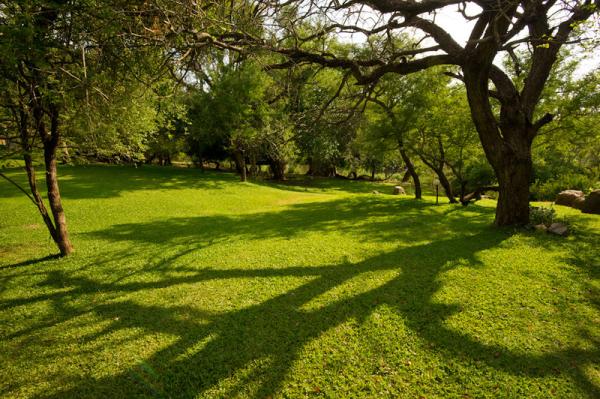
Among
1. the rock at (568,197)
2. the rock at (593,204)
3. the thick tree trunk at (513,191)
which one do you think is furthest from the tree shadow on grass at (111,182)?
Result: the rock at (568,197)

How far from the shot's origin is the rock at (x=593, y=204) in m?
12.4

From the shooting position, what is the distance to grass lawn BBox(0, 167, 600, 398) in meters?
3.84

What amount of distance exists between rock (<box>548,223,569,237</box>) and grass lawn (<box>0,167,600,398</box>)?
0.32 metres

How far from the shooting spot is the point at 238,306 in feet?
18.7

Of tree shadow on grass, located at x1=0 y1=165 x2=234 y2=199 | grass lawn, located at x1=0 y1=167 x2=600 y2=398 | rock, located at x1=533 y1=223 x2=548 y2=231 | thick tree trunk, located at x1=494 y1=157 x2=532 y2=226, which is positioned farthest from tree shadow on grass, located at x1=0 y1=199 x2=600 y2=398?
tree shadow on grass, located at x1=0 y1=165 x2=234 y2=199

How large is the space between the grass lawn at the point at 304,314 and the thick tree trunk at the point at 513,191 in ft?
2.26

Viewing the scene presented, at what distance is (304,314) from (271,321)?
629mm

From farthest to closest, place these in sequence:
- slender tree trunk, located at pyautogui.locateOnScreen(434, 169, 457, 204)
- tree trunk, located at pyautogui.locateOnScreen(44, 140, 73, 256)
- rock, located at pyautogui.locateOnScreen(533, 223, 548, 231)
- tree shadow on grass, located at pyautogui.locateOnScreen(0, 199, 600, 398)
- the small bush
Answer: slender tree trunk, located at pyautogui.locateOnScreen(434, 169, 457, 204), the small bush, rock, located at pyautogui.locateOnScreen(533, 223, 548, 231), tree trunk, located at pyautogui.locateOnScreen(44, 140, 73, 256), tree shadow on grass, located at pyautogui.locateOnScreen(0, 199, 600, 398)

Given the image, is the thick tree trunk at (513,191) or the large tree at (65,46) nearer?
the large tree at (65,46)

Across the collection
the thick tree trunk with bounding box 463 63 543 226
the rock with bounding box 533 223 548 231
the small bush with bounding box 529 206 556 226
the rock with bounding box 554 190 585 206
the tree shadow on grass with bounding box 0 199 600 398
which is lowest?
the tree shadow on grass with bounding box 0 199 600 398

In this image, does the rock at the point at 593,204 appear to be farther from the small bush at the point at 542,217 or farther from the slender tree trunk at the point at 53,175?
the slender tree trunk at the point at 53,175

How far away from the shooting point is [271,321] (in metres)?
5.16

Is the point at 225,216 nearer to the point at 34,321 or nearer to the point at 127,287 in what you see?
the point at 127,287

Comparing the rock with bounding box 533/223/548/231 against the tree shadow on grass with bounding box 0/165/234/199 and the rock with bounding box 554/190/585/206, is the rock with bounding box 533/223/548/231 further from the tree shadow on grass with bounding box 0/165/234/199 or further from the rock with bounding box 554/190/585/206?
the tree shadow on grass with bounding box 0/165/234/199
